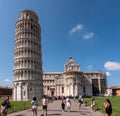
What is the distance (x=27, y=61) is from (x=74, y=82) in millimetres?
37975

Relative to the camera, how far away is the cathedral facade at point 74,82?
325 ft

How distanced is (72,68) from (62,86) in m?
11.7

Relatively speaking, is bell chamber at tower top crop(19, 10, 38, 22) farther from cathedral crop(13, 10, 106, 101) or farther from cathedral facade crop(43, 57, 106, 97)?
cathedral facade crop(43, 57, 106, 97)

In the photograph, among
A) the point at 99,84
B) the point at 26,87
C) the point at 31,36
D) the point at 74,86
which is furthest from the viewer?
the point at 99,84

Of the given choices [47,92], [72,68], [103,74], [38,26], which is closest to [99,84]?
[103,74]

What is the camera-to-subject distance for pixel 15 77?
68.1 metres

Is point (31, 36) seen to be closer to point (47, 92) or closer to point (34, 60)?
point (34, 60)

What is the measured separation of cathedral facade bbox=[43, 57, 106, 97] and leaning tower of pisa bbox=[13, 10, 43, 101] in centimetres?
3169

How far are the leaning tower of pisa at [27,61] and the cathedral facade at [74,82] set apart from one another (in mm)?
31692

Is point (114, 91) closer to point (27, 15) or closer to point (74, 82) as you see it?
point (74, 82)

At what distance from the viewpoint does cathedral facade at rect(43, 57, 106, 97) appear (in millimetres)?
99125

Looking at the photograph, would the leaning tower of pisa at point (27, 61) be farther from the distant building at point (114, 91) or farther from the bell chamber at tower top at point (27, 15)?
the distant building at point (114, 91)

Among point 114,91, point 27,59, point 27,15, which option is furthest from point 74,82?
point 27,15

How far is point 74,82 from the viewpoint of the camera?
98250 mm
